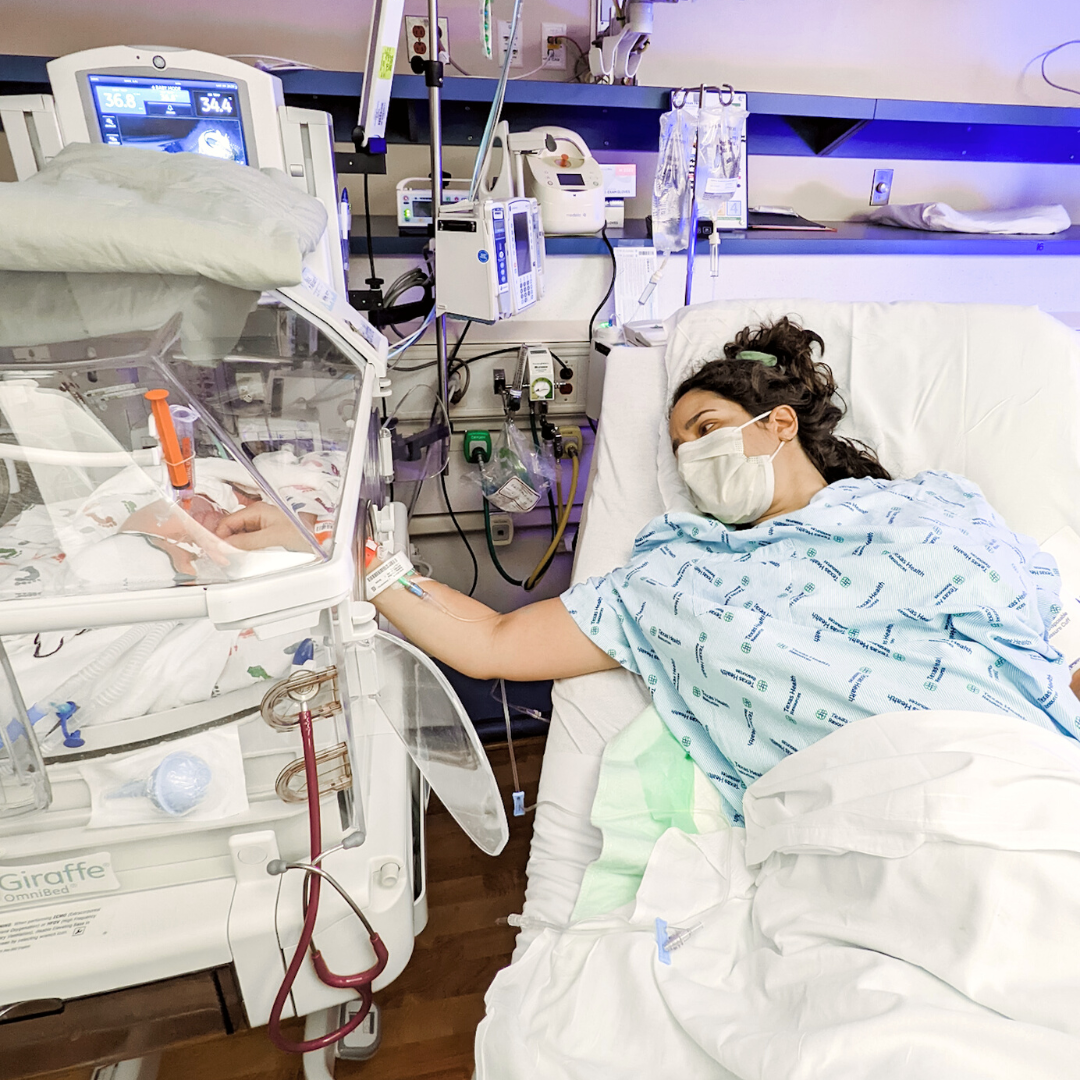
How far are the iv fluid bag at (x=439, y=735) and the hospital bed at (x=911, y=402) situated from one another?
1.87 feet

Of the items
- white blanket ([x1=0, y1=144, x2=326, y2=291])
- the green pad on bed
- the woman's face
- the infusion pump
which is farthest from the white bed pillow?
white blanket ([x1=0, y1=144, x2=326, y2=291])

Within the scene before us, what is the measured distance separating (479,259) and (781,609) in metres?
0.88

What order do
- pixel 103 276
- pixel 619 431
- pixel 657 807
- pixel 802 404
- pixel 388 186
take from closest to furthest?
pixel 103 276 < pixel 657 807 < pixel 802 404 < pixel 619 431 < pixel 388 186

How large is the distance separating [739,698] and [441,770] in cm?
44

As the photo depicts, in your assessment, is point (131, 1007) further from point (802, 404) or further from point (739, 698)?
point (802, 404)

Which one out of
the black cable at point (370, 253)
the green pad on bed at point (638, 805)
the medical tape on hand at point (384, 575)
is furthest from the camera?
the black cable at point (370, 253)

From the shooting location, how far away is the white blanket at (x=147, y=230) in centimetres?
84

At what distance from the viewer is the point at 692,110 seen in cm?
182

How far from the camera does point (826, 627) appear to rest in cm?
112

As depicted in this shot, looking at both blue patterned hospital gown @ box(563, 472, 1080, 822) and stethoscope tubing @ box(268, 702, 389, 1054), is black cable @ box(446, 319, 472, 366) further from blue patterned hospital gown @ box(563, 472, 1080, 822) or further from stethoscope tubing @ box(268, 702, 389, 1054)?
stethoscope tubing @ box(268, 702, 389, 1054)

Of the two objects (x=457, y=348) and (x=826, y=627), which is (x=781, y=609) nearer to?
(x=826, y=627)

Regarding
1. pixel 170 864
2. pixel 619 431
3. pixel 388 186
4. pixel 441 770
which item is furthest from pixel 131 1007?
pixel 388 186

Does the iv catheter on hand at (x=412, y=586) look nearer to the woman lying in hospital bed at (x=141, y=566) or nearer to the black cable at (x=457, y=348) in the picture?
the woman lying in hospital bed at (x=141, y=566)

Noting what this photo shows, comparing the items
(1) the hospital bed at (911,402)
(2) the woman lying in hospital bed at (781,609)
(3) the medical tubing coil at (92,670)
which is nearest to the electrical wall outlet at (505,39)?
(1) the hospital bed at (911,402)
